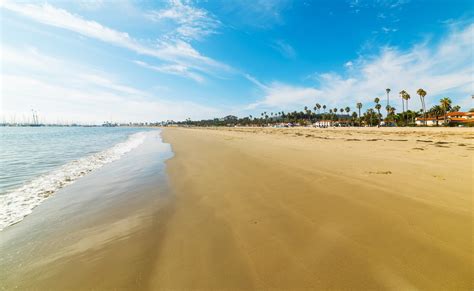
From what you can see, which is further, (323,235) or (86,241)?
(86,241)

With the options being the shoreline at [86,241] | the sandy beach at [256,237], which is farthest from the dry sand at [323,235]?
the shoreline at [86,241]

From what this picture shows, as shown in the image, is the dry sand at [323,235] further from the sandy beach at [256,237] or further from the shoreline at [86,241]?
the shoreline at [86,241]

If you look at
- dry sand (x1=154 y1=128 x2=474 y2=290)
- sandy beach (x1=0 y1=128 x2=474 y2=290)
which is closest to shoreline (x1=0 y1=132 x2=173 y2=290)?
sandy beach (x1=0 y1=128 x2=474 y2=290)

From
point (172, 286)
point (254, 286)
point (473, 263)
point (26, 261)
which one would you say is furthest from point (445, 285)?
point (26, 261)

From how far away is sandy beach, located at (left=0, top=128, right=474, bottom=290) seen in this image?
266 cm

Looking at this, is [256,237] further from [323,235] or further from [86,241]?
[86,241]

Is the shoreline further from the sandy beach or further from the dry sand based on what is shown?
the dry sand

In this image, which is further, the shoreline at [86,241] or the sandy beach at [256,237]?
the shoreline at [86,241]

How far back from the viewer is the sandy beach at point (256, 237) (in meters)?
2.66

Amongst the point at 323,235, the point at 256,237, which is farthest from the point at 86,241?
the point at 323,235

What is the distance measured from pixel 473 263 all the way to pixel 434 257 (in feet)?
1.45

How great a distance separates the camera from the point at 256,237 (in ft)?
11.9

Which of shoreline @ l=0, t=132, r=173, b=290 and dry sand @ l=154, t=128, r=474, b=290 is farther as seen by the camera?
shoreline @ l=0, t=132, r=173, b=290

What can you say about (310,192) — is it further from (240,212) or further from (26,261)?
(26,261)
